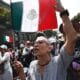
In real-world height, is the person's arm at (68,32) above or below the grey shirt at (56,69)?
above

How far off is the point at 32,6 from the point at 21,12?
212mm

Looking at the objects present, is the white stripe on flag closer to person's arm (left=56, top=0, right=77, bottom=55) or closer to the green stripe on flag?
the green stripe on flag

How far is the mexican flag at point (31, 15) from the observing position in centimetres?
665

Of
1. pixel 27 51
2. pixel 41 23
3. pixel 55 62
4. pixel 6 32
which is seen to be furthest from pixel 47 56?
pixel 6 32

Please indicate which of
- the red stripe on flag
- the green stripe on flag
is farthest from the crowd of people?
the green stripe on flag

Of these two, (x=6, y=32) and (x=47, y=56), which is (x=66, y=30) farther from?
(x=6, y=32)

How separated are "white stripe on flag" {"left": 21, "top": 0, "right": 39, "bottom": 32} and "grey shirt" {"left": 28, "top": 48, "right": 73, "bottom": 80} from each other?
1880mm

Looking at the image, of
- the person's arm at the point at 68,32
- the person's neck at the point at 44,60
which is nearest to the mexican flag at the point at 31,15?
the person's neck at the point at 44,60

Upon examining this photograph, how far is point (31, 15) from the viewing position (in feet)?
22.3

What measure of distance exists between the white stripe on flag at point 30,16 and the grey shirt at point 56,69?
6.17 ft

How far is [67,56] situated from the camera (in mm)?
4648

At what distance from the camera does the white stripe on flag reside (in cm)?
679

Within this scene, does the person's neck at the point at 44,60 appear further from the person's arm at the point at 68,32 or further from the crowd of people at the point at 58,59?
the person's arm at the point at 68,32

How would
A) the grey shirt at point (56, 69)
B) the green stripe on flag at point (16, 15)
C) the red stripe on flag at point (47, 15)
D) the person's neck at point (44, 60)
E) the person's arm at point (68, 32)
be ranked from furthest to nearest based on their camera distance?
the green stripe on flag at point (16, 15) → the red stripe on flag at point (47, 15) → the person's neck at point (44, 60) → the grey shirt at point (56, 69) → the person's arm at point (68, 32)
